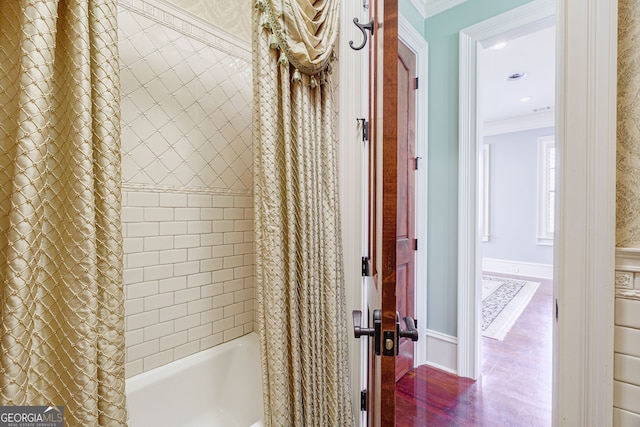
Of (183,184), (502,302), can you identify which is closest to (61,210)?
(183,184)

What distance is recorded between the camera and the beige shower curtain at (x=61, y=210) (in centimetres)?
69

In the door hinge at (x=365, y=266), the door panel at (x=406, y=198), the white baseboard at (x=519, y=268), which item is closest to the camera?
the door hinge at (x=365, y=266)

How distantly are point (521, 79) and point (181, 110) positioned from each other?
420 cm

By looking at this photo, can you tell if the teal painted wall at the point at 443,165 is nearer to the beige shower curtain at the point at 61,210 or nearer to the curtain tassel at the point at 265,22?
the curtain tassel at the point at 265,22

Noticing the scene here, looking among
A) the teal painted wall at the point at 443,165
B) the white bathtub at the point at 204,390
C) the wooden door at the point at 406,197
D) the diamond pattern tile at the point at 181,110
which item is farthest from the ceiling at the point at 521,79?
the white bathtub at the point at 204,390

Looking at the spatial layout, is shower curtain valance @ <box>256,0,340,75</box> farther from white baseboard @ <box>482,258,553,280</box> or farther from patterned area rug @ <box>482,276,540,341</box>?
white baseboard @ <box>482,258,553,280</box>

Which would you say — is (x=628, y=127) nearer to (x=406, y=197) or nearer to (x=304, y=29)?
(x=304, y=29)

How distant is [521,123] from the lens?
5.14 metres

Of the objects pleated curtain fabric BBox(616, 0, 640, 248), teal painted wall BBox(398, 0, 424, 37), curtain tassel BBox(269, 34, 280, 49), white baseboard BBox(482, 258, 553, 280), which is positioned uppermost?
teal painted wall BBox(398, 0, 424, 37)

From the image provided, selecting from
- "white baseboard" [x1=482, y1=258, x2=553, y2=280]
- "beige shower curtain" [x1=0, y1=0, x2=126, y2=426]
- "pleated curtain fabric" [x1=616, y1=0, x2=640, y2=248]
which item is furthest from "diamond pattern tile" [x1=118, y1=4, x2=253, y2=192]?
"white baseboard" [x1=482, y1=258, x2=553, y2=280]

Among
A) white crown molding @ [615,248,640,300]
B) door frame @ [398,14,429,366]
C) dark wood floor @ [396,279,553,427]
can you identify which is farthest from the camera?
door frame @ [398,14,429,366]

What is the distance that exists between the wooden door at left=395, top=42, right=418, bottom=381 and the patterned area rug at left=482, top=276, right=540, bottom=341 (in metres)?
1.21

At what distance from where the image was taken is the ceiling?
8.77 feet

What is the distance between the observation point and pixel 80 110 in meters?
0.77
